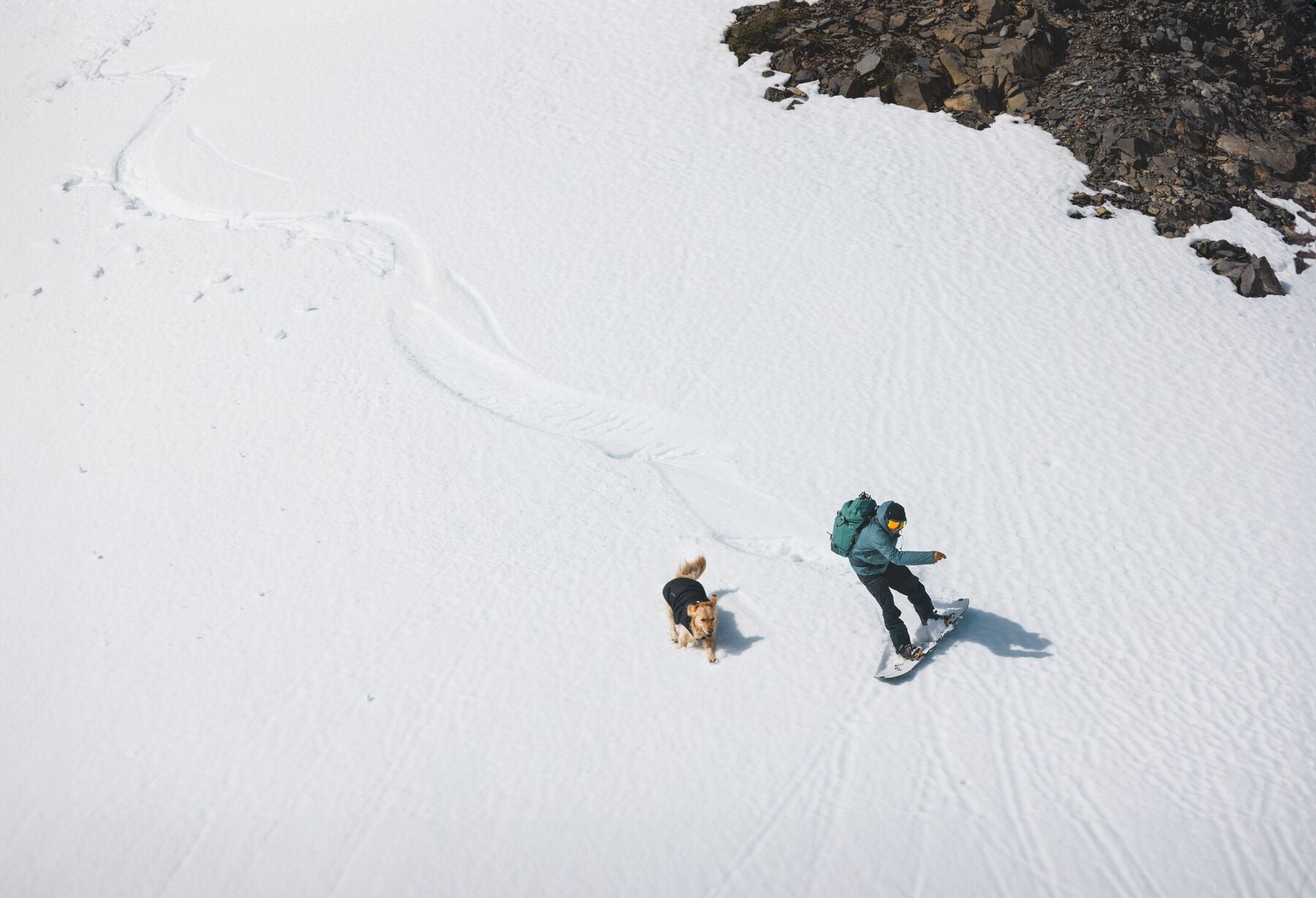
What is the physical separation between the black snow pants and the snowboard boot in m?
0.04

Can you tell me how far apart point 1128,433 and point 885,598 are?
17.7 feet

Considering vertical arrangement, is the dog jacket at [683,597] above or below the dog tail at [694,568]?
below

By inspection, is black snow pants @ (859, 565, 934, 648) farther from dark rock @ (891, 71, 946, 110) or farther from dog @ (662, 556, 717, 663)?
dark rock @ (891, 71, 946, 110)

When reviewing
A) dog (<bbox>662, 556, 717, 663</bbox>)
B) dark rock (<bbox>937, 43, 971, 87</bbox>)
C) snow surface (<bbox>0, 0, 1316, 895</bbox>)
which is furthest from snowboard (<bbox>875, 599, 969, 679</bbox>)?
dark rock (<bbox>937, 43, 971, 87</bbox>)

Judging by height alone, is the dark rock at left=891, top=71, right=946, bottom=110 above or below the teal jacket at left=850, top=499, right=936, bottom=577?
above

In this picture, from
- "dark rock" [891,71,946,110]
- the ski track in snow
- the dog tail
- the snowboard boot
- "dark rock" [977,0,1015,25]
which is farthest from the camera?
"dark rock" [977,0,1015,25]

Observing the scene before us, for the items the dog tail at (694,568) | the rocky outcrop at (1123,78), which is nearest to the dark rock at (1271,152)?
the rocky outcrop at (1123,78)

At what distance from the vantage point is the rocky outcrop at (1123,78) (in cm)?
1468

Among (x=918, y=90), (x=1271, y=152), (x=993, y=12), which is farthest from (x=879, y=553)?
(x=993, y=12)

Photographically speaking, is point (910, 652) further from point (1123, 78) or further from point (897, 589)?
point (1123, 78)

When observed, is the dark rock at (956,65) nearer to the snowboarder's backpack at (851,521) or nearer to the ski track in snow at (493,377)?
the ski track in snow at (493,377)

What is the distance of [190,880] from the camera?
7777 mm

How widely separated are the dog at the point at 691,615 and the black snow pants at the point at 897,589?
1.59 metres

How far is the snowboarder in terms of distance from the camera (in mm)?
7516
